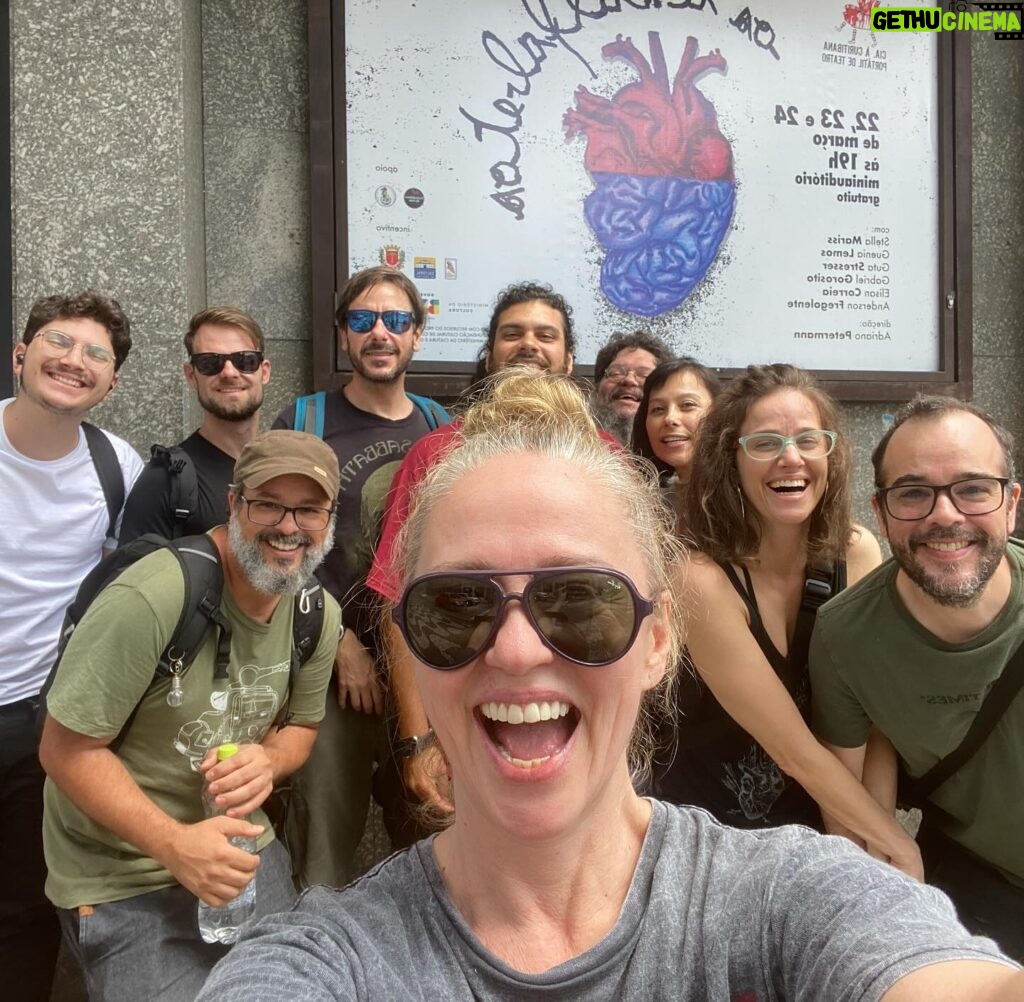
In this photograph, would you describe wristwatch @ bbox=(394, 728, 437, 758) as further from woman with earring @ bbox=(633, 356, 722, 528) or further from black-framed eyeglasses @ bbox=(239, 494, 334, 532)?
woman with earring @ bbox=(633, 356, 722, 528)

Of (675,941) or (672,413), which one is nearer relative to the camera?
(675,941)

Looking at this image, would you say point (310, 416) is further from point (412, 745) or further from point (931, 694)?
point (931, 694)

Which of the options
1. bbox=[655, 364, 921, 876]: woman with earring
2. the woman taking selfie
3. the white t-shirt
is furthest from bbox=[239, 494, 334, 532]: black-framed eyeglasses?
the woman taking selfie

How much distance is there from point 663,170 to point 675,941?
151 inches

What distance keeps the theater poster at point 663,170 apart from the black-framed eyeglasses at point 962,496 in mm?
2180

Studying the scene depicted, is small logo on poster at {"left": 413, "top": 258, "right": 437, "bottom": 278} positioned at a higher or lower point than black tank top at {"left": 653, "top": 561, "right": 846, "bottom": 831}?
higher

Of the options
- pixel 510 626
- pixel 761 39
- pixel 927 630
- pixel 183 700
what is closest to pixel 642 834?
pixel 510 626

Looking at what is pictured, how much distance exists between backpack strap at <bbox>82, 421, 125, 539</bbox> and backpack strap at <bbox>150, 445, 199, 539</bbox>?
13cm

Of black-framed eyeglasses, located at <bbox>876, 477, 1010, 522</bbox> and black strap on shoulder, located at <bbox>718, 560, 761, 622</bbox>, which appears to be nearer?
black-framed eyeglasses, located at <bbox>876, 477, 1010, 522</bbox>

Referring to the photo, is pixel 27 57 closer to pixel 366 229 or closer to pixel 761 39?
pixel 366 229

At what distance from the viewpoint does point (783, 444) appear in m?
2.47

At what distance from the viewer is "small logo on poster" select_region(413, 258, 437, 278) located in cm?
388

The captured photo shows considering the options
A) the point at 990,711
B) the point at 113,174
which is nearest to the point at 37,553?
the point at 113,174

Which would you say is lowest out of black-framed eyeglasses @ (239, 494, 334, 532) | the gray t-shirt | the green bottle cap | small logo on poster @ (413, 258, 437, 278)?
the green bottle cap
